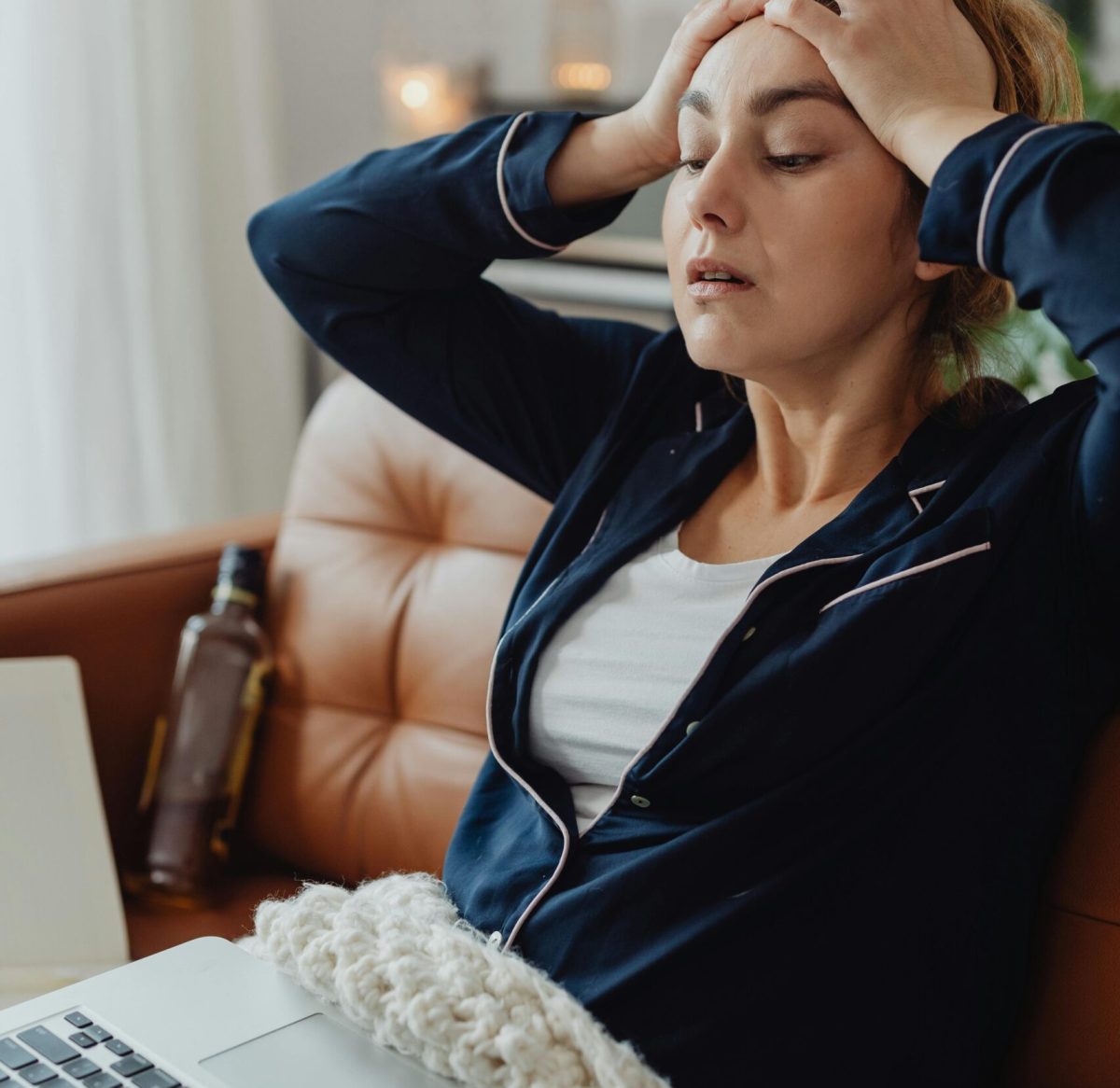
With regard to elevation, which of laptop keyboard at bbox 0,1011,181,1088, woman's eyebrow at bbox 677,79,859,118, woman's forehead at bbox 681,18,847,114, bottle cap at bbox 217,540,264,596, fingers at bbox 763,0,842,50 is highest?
fingers at bbox 763,0,842,50

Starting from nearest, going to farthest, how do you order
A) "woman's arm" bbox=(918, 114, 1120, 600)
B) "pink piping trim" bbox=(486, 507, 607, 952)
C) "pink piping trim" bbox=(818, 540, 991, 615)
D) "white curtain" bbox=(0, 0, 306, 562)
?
"woman's arm" bbox=(918, 114, 1120, 600) < "pink piping trim" bbox=(818, 540, 991, 615) < "pink piping trim" bbox=(486, 507, 607, 952) < "white curtain" bbox=(0, 0, 306, 562)

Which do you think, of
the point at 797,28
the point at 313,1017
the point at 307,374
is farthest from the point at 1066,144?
the point at 307,374

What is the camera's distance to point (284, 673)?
1606 millimetres

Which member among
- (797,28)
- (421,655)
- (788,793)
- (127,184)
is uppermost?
(797,28)

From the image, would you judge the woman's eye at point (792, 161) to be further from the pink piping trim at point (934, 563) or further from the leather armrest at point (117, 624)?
the leather armrest at point (117, 624)

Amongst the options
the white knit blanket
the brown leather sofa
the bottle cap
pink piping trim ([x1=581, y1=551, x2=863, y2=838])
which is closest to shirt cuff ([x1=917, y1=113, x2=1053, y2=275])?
pink piping trim ([x1=581, y1=551, x2=863, y2=838])

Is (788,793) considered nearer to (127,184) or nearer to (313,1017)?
(313,1017)

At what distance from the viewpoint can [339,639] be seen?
1.57 meters

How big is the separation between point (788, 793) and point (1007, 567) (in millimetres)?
208

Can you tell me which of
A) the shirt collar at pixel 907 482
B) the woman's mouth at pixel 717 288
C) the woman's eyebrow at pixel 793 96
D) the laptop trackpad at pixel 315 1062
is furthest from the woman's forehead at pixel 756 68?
the laptop trackpad at pixel 315 1062

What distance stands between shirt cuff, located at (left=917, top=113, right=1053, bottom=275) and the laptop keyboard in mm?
690

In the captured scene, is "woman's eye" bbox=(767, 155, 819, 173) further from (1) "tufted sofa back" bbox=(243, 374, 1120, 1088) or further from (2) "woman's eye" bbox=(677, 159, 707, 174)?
(1) "tufted sofa back" bbox=(243, 374, 1120, 1088)

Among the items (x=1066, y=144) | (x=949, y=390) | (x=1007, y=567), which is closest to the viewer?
(x=1066, y=144)

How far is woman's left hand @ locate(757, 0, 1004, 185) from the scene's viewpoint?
0.91 meters
